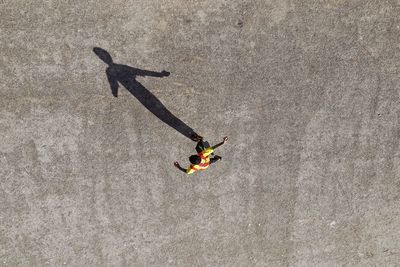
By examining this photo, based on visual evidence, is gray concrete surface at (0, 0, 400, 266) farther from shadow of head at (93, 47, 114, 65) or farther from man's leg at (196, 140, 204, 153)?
man's leg at (196, 140, 204, 153)

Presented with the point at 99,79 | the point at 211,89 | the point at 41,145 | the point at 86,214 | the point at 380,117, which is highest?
the point at 380,117

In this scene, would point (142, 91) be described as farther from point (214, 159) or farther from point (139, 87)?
point (214, 159)

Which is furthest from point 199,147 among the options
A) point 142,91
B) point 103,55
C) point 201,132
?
point 103,55

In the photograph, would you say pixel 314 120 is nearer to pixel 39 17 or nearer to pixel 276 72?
pixel 276 72

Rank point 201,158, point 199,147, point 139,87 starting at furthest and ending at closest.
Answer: point 139,87
point 199,147
point 201,158

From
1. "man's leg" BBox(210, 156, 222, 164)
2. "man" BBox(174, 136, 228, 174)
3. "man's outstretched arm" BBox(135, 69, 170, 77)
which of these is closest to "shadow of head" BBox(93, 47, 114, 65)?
"man's outstretched arm" BBox(135, 69, 170, 77)

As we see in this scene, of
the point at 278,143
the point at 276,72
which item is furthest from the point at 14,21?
the point at 278,143

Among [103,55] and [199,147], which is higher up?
[103,55]

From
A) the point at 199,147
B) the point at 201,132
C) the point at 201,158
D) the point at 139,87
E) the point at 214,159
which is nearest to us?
the point at 201,158
